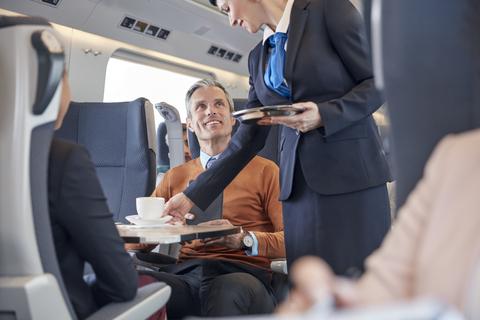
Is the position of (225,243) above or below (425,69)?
below

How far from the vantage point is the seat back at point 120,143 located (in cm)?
239

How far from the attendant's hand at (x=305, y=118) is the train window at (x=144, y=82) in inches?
147

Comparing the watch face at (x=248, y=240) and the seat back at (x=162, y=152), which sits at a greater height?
the seat back at (x=162, y=152)

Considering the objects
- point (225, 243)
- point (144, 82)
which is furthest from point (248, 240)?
point (144, 82)

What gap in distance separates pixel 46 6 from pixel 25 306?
11.5ft

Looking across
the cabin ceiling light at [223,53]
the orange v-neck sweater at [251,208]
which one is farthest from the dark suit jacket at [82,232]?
the cabin ceiling light at [223,53]

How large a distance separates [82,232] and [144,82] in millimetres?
4400

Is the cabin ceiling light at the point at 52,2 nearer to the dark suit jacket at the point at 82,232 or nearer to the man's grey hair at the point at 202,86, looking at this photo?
the man's grey hair at the point at 202,86

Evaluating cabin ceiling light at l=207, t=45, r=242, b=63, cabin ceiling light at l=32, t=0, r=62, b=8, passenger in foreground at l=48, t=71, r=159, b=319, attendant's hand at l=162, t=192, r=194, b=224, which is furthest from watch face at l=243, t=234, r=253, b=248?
cabin ceiling light at l=207, t=45, r=242, b=63

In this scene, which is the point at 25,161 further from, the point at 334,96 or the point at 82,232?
the point at 334,96

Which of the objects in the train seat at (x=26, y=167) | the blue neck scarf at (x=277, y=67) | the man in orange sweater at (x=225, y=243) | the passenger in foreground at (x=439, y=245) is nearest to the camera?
the passenger in foreground at (x=439, y=245)

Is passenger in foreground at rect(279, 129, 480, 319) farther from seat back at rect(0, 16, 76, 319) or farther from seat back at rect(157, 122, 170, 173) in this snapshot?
seat back at rect(157, 122, 170, 173)

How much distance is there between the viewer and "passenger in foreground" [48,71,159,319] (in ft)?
3.06

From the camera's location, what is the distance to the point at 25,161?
0.86 m
